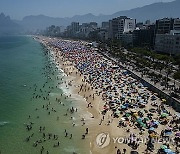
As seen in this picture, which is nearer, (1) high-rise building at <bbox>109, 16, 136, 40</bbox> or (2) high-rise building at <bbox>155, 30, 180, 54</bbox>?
(2) high-rise building at <bbox>155, 30, 180, 54</bbox>

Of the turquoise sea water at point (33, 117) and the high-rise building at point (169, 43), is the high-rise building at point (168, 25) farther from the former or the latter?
the turquoise sea water at point (33, 117)

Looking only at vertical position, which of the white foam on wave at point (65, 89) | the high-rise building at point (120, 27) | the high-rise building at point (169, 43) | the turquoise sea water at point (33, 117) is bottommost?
the turquoise sea water at point (33, 117)

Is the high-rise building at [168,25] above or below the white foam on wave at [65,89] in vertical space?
above

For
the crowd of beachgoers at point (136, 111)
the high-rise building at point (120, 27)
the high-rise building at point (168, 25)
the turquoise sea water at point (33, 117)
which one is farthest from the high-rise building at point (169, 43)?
the high-rise building at point (120, 27)

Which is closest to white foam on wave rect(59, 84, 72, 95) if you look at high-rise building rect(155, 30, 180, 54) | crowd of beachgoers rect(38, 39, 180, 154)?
crowd of beachgoers rect(38, 39, 180, 154)

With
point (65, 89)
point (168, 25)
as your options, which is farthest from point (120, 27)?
point (65, 89)

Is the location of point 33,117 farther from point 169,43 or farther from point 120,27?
point 120,27

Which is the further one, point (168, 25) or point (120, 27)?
point (120, 27)

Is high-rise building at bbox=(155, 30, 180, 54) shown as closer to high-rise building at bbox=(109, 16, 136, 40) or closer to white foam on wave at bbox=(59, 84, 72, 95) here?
white foam on wave at bbox=(59, 84, 72, 95)

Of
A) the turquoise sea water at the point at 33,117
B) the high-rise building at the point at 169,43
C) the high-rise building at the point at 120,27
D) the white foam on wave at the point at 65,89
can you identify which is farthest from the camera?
the high-rise building at the point at 120,27
